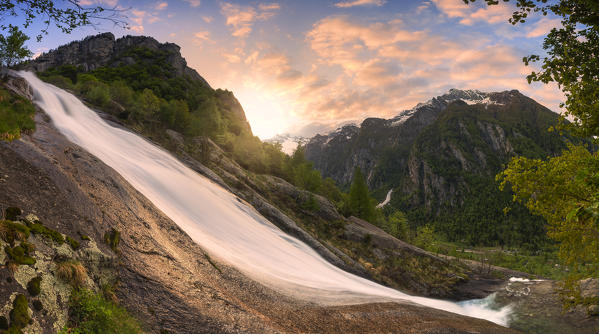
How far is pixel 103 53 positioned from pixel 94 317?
525 ft

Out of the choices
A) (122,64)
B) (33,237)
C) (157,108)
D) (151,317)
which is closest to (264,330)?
(151,317)

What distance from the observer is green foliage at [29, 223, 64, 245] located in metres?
7.09

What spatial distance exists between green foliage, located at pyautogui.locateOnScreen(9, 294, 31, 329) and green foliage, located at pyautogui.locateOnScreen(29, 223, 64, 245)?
7.05 ft

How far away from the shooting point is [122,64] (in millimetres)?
113250

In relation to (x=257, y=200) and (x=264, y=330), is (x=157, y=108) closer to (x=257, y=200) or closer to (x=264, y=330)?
(x=257, y=200)

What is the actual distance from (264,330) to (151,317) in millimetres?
3637

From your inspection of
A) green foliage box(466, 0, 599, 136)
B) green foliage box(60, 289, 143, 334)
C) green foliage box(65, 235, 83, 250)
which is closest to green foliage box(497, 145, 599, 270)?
green foliage box(466, 0, 599, 136)

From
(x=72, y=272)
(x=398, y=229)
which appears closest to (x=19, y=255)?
(x=72, y=272)

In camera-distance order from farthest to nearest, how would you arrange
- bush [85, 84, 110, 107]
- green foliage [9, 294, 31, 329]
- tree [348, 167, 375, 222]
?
tree [348, 167, 375, 222]
bush [85, 84, 110, 107]
green foliage [9, 294, 31, 329]

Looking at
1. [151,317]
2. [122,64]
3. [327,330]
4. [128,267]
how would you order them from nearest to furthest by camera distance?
[151,317] → [128,267] → [327,330] → [122,64]

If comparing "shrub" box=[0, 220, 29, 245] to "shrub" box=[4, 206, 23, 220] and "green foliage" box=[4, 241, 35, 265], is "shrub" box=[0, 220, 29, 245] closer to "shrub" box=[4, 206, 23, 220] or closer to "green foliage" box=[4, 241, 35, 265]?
"green foliage" box=[4, 241, 35, 265]

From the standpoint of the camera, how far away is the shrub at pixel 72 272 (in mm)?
6703

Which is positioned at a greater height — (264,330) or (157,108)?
(157,108)

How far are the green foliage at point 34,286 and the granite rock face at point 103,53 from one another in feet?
421
